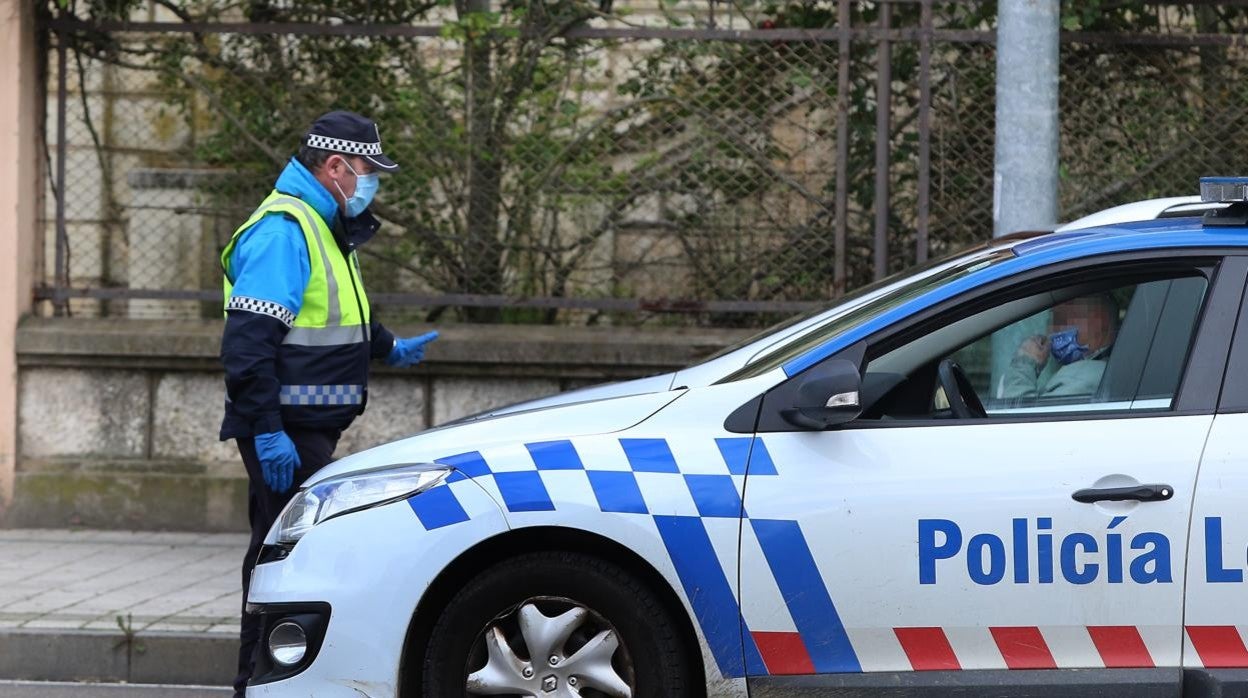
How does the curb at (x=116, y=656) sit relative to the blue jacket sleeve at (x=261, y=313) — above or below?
below

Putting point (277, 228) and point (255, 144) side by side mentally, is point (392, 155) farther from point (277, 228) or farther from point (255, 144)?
point (277, 228)

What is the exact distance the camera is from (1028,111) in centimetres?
543

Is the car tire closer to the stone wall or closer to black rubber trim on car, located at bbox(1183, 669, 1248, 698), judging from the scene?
black rubber trim on car, located at bbox(1183, 669, 1248, 698)

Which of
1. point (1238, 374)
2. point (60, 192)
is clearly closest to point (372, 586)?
point (1238, 374)

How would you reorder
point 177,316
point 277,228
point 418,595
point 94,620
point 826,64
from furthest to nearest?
point 177,316
point 826,64
point 94,620
point 277,228
point 418,595

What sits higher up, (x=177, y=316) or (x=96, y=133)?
(x=96, y=133)

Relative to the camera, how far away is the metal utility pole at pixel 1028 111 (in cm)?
541

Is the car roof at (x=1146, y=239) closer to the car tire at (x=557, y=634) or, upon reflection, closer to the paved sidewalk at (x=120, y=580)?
the car tire at (x=557, y=634)

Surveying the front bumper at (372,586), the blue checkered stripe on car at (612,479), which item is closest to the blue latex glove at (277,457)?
the front bumper at (372,586)

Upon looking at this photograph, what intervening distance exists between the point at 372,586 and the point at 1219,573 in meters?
2.02

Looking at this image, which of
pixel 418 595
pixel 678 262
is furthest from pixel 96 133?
pixel 418 595

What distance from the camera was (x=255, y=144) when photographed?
7645 mm

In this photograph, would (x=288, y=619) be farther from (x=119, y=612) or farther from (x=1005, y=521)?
(x=119, y=612)

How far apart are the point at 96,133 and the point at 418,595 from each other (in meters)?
4.86
